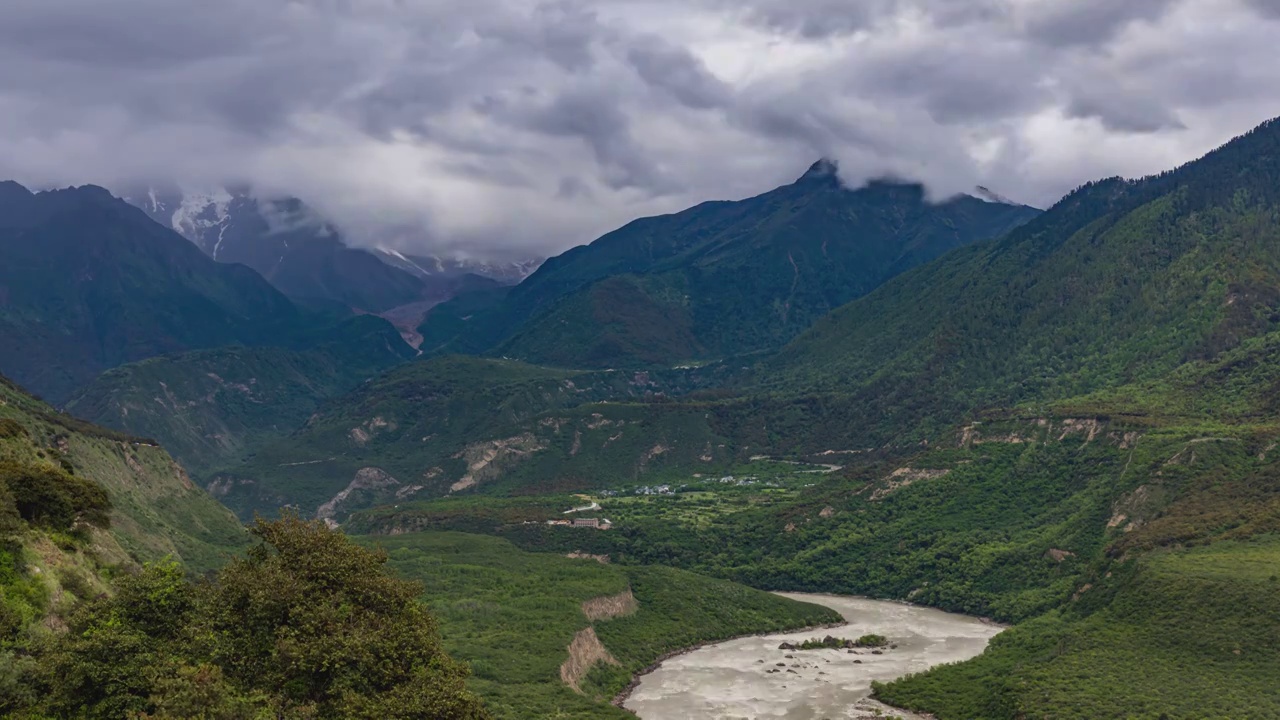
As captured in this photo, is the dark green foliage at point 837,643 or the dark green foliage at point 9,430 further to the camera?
the dark green foliage at point 837,643

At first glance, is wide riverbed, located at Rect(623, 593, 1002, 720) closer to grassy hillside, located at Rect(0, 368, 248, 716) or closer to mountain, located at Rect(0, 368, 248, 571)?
mountain, located at Rect(0, 368, 248, 571)

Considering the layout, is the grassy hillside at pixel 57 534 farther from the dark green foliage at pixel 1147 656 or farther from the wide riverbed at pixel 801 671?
the dark green foliage at pixel 1147 656

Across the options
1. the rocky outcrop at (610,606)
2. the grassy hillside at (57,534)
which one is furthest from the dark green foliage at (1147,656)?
the grassy hillside at (57,534)

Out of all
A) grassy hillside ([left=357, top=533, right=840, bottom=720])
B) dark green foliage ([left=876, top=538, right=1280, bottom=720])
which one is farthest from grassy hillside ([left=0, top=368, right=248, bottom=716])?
dark green foliage ([left=876, top=538, right=1280, bottom=720])

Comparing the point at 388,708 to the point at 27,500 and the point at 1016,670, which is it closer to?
the point at 27,500

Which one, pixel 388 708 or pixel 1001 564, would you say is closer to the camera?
pixel 388 708

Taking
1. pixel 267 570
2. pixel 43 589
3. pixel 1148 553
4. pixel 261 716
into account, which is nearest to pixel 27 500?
pixel 43 589

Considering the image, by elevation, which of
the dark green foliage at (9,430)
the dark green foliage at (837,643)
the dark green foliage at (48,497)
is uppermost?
the dark green foliage at (9,430)
